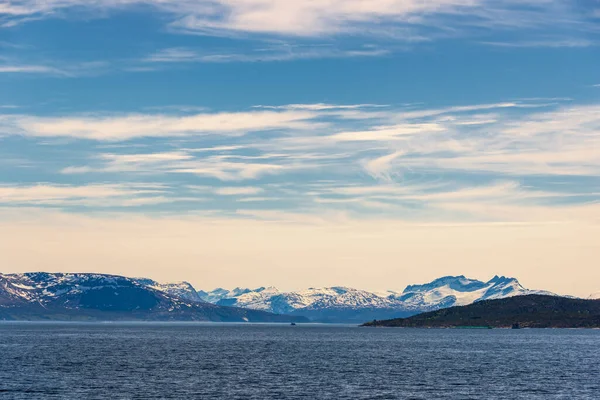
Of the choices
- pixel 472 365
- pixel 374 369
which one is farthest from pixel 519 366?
pixel 374 369

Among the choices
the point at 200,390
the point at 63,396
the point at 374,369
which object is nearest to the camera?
the point at 63,396

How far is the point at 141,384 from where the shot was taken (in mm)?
143375

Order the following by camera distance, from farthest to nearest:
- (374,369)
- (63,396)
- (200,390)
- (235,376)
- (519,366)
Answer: (519,366)
(374,369)
(235,376)
(200,390)
(63,396)

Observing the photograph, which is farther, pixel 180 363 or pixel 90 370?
pixel 180 363

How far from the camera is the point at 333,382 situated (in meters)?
152

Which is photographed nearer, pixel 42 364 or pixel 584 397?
pixel 584 397

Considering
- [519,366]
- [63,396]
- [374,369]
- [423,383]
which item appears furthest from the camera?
[519,366]

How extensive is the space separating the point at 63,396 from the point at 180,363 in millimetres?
75036

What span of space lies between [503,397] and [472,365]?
228ft

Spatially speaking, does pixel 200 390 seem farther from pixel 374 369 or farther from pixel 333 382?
pixel 374 369

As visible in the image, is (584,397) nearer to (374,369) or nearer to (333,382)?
(333,382)

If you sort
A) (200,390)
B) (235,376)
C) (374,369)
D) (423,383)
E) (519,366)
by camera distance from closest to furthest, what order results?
(200,390) → (423,383) → (235,376) → (374,369) → (519,366)

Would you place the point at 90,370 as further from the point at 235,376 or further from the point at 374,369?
the point at 374,369

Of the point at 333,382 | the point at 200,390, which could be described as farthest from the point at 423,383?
the point at 200,390
